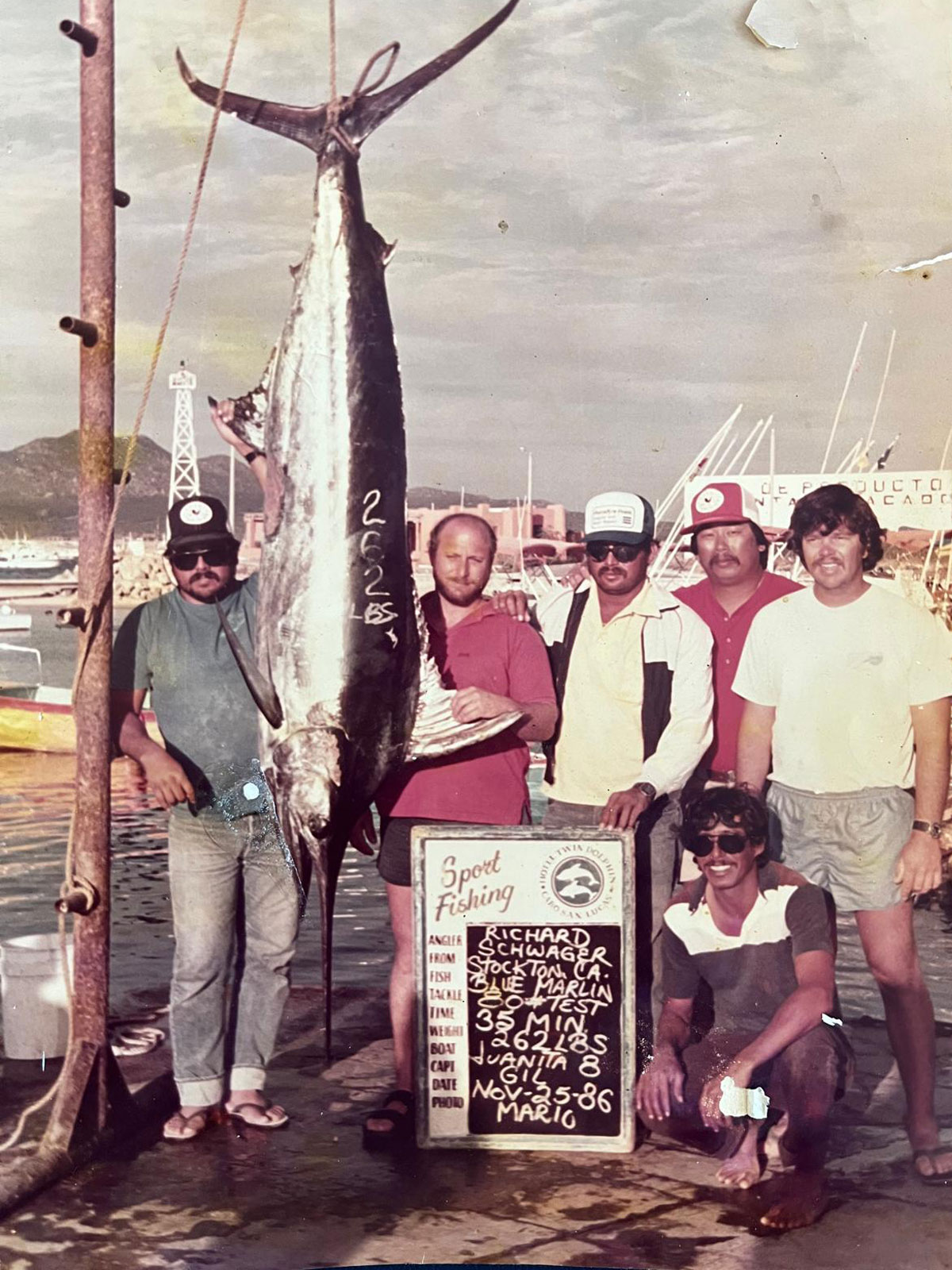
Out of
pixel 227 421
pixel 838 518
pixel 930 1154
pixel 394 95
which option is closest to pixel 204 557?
pixel 227 421

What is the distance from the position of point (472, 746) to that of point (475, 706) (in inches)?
4.7

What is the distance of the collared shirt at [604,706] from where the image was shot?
3.70m

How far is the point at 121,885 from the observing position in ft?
15.1

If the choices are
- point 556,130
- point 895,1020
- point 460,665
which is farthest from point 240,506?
point 895,1020

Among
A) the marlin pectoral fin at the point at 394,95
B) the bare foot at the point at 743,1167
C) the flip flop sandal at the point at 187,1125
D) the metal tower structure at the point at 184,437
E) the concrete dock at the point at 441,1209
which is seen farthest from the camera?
the metal tower structure at the point at 184,437

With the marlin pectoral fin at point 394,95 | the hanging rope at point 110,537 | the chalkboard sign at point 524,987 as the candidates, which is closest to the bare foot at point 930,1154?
the chalkboard sign at point 524,987

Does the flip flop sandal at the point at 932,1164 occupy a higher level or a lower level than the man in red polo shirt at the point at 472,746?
lower

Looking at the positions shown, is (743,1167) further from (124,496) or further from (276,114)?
(276,114)

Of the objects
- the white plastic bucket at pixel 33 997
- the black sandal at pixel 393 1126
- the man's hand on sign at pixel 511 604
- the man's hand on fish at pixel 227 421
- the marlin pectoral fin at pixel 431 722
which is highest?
the man's hand on fish at pixel 227 421

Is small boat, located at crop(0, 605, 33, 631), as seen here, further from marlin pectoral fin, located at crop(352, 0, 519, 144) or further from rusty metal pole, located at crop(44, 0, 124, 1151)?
marlin pectoral fin, located at crop(352, 0, 519, 144)

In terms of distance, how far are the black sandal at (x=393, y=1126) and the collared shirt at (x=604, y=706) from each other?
0.88m

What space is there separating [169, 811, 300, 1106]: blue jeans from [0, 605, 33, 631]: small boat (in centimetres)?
80

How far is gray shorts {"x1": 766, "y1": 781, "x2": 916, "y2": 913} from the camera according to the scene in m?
3.62

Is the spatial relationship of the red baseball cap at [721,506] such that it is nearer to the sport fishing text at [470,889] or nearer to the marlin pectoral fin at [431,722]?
the marlin pectoral fin at [431,722]
